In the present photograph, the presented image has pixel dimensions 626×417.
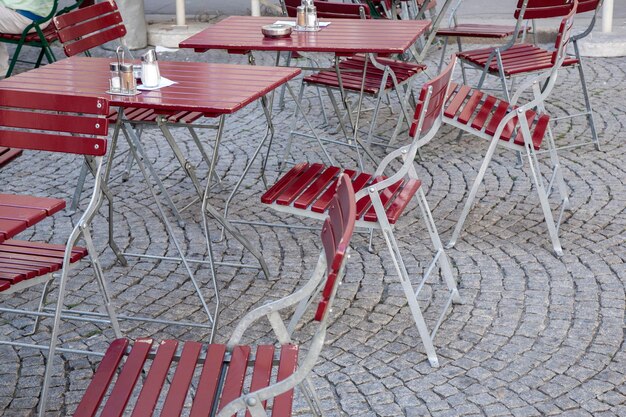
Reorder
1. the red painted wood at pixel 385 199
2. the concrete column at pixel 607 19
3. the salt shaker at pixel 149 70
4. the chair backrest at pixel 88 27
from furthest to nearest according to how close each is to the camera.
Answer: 1. the concrete column at pixel 607 19
2. the chair backrest at pixel 88 27
3. the salt shaker at pixel 149 70
4. the red painted wood at pixel 385 199

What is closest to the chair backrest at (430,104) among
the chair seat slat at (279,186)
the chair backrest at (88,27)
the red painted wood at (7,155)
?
the chair seat slat at (279,186)

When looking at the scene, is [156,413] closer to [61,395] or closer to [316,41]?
[61,395]

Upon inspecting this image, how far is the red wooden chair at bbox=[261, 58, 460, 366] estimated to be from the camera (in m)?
4.31

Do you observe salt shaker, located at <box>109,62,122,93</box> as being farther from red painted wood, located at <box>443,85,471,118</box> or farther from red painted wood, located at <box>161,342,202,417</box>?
red painted wood, located at <box>161,342,202,417</box>

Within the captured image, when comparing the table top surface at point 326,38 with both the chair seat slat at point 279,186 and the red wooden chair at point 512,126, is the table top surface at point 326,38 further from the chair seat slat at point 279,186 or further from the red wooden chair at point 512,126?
the chair seat slat at point 279,186

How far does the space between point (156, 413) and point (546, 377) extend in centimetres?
150

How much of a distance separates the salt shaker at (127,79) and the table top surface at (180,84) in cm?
4

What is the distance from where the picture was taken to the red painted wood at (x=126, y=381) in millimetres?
3064

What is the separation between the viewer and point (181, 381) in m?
3.17

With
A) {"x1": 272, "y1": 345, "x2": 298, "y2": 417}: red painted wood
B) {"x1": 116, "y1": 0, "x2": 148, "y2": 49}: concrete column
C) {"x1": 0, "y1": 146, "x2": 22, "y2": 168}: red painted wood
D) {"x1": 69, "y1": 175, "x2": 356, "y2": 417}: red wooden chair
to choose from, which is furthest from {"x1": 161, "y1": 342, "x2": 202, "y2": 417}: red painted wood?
{"x1": 116, "y1": 0, "x2": 148, "y2": 49}: concrete column

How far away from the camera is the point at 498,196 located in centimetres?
632

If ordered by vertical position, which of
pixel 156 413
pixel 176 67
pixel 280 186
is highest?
pixel 176 67

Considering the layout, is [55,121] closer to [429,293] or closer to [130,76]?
[130,76]

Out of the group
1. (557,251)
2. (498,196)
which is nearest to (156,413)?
(557,251)
